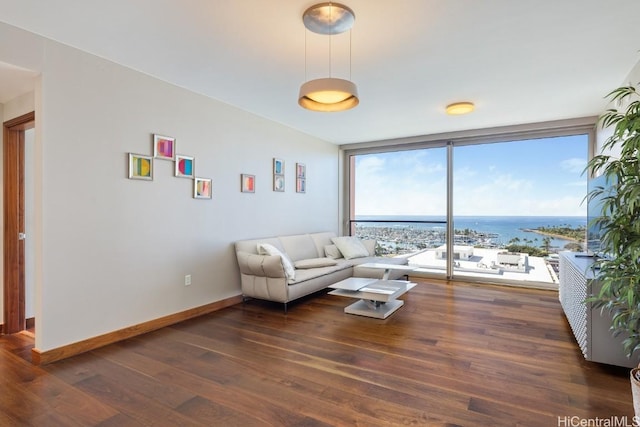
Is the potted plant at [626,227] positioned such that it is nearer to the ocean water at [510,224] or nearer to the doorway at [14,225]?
the ocean water at [510,224]

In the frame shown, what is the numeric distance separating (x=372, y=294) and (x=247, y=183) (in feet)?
7.07

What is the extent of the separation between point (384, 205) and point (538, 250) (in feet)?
8.55

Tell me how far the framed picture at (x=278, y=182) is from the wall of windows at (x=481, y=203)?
2.12 metres

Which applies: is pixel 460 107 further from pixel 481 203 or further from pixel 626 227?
pixel 626 227

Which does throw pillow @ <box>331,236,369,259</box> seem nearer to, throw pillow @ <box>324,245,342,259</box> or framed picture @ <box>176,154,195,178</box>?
throw pillow @ <box>324,245,342,259</box>

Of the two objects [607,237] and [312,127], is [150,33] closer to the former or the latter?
[312,127]

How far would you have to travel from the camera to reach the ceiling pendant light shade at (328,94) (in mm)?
2371

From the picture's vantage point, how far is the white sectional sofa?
12.3ft

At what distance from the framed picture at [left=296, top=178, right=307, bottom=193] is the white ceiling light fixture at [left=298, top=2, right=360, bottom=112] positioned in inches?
107

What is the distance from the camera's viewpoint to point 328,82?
237 centimetres

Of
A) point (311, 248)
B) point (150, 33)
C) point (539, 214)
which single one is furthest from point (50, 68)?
point (539, 214)

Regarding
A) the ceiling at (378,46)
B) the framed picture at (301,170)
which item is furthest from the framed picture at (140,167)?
the framed picture at (301,170)

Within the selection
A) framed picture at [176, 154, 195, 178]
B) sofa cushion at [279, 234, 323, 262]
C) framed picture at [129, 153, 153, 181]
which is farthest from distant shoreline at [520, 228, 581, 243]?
framed picture at [129, 153, 153, 181]

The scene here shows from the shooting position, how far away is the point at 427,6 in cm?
216
